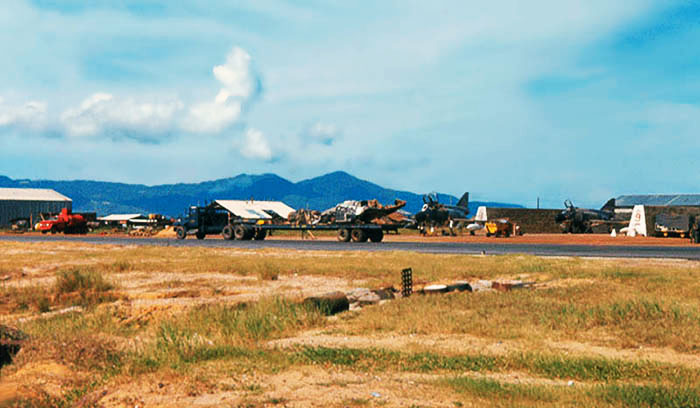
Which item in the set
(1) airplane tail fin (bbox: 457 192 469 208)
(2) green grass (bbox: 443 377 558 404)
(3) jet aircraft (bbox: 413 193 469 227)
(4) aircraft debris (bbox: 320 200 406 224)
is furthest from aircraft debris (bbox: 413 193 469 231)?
(2) green grass (bbox: 443 377 558 404)

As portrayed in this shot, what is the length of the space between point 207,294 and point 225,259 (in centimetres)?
1059

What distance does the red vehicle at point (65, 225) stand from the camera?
74.6m

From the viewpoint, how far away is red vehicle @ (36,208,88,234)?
74.6 meters

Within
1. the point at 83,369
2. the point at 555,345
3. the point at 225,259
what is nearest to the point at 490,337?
the point at 555,345

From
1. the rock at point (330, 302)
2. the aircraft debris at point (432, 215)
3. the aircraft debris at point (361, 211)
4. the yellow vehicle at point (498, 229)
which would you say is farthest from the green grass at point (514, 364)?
the aircraft debris at point (432, 215)

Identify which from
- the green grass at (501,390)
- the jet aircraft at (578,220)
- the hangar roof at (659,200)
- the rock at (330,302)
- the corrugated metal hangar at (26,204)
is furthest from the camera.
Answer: the corrugated metal hangar at (26,204)

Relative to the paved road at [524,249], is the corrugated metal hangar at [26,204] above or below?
above

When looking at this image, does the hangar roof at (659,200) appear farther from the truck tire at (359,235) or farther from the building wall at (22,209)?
the building wall at (22,209)

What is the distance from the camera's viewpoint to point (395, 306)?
15.0 metres

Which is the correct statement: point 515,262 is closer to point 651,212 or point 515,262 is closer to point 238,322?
point 238,322

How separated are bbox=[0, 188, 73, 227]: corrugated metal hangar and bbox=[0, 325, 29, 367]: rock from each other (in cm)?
10854

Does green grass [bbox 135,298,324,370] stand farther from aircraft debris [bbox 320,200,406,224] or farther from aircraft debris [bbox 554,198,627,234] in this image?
aircraft debris [bbox 554,198,627,234]

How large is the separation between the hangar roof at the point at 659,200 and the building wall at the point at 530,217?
91.8 ft

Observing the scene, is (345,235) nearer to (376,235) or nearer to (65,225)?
(376,235)
